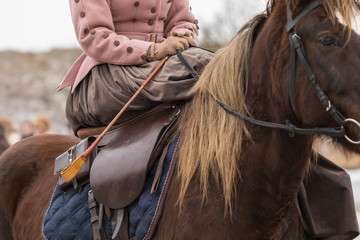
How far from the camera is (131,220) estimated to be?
3.49 metres

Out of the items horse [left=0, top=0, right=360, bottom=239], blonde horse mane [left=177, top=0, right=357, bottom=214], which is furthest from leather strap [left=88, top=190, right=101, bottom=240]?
blonde horse mane [left=177, top=0, right=357, bottom=214]

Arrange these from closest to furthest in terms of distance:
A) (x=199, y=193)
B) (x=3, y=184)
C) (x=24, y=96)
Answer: (x=199, y=193) → (x=3, y=184) → (x=24, y=96)

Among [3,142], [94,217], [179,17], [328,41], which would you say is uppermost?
[328,41]

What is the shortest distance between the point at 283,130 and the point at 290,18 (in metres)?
0.55

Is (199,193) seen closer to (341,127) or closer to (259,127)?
(259,127)

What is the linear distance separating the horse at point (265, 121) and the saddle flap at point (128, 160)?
0.55 feet

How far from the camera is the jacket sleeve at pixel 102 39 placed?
12.5 ft

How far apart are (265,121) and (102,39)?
1255 millimetres

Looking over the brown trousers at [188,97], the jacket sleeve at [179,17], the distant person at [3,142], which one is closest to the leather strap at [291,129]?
the brown trousers at [188,97]

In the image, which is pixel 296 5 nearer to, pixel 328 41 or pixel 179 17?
pixel 328 41

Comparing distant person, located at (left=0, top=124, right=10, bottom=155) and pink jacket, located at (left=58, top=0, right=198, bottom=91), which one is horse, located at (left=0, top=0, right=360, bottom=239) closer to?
pink jacket, located at (left=58, top=0, right=198, bottom=91)

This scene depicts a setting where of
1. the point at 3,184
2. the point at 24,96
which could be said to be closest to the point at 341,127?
the point at 3,184

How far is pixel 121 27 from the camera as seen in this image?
13.5 feet

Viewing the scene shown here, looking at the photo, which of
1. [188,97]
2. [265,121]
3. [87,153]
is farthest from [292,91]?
[87,153]
